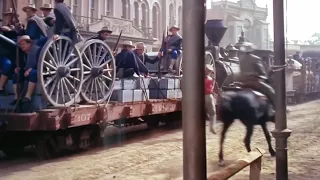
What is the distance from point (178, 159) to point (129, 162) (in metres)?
0.84

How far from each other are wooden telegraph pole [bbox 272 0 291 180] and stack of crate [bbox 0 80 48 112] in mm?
4477

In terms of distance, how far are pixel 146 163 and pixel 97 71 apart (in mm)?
2107

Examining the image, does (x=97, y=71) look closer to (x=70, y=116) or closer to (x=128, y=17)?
(x=70, y=116)

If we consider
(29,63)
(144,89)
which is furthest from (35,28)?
(144,89)

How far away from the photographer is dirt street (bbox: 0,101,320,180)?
20.0 ft

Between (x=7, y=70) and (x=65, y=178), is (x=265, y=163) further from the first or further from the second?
(x=7, y=70)

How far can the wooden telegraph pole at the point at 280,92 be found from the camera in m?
3.47

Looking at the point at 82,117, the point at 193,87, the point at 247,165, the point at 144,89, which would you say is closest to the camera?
the point at 193,87

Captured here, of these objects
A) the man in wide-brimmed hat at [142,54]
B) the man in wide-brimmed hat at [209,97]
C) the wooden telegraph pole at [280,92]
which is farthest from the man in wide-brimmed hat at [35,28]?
the wooden telegraph pole at [280,92]

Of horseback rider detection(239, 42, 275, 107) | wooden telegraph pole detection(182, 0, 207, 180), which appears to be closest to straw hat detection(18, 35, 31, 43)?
horseback rider detection(239, 42, 275, 107)

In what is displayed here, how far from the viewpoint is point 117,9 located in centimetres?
2200

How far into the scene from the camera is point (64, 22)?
7379 mm

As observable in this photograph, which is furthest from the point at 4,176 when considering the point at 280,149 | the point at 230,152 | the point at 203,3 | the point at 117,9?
the point at 117,9

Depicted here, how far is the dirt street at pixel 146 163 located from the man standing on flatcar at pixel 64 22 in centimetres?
216
